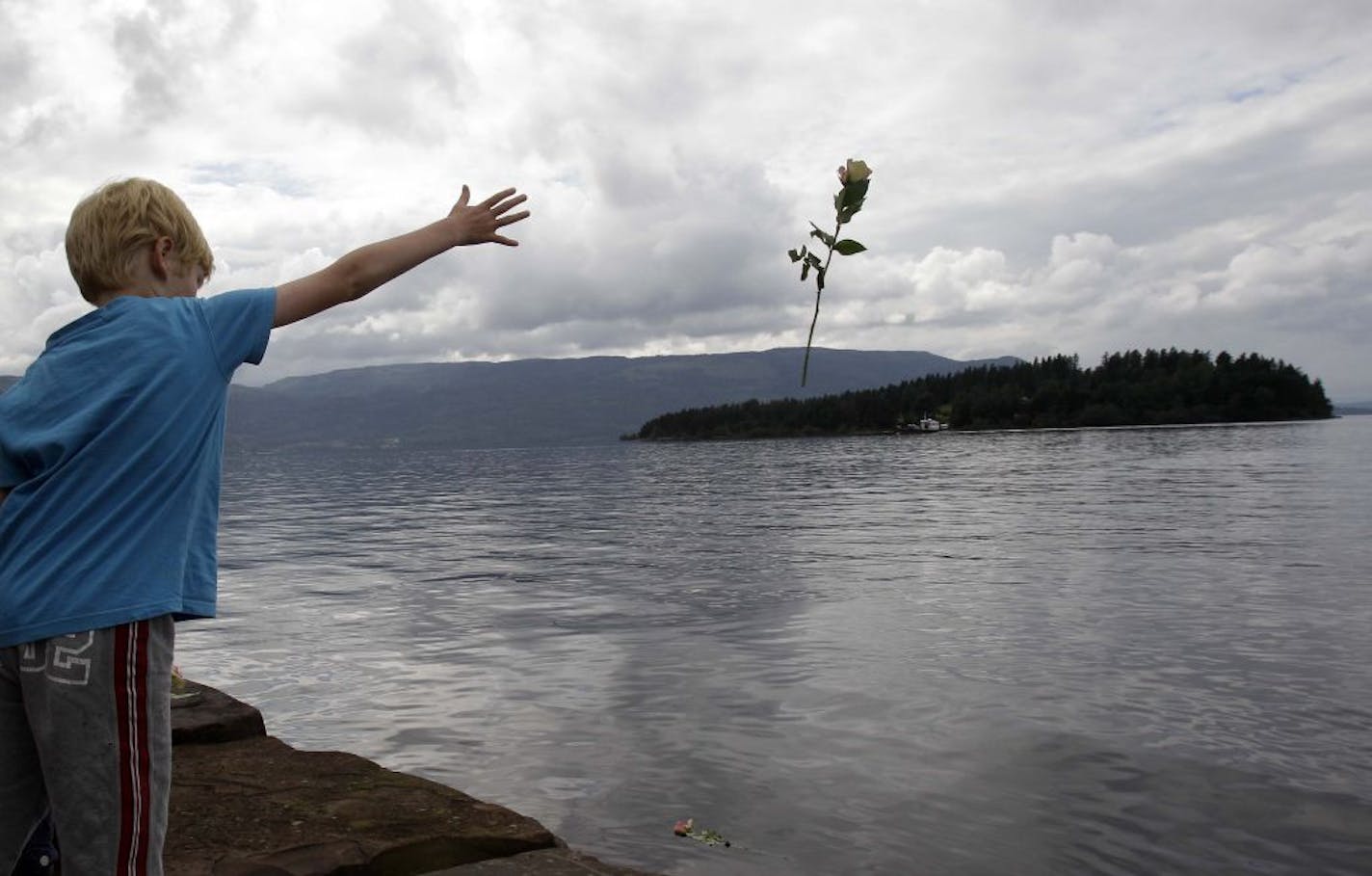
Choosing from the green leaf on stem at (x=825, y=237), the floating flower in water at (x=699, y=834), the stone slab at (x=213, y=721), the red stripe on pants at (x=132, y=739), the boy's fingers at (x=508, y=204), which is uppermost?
Result: the boy's fingers at (x=508, y=204)

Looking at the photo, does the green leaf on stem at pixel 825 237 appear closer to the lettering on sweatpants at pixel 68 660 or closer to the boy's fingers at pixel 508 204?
the boy's fingers at pixel 508 204

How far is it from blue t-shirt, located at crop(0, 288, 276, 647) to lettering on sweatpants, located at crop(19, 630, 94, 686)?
32mm

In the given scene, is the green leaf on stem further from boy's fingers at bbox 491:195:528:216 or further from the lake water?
the lake water

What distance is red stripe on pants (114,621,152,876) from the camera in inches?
115

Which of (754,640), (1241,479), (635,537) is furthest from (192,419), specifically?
(1241,479)

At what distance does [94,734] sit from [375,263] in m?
1.64

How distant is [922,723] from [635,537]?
79.8ft

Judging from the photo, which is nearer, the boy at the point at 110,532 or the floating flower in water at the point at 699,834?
the boy at the point at 110,532

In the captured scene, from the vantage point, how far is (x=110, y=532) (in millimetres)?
2953

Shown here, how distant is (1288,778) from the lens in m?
9.12

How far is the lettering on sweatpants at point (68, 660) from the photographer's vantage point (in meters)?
2.88

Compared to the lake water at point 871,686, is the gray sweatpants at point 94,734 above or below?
above

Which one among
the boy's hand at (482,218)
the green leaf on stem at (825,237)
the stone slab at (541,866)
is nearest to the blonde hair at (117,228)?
the boy's hand at (482,218)

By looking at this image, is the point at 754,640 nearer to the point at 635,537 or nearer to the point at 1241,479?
the point at 635,537
